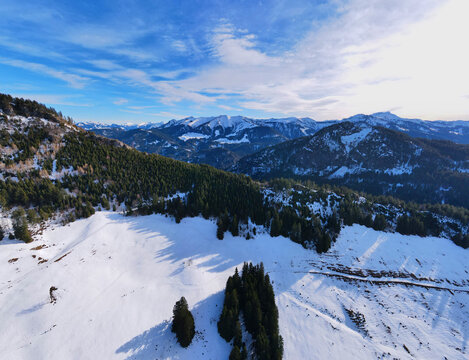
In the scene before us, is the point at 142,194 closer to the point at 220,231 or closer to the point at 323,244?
the point at 220,231

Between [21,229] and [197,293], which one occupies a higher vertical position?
[21,229]

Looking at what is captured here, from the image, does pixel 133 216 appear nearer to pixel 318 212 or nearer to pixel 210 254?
pixel 210 254

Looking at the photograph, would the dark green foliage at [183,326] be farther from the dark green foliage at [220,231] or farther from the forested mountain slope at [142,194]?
the forested mountain slope at [142,194]

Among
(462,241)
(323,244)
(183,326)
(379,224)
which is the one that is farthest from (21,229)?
(462,241)

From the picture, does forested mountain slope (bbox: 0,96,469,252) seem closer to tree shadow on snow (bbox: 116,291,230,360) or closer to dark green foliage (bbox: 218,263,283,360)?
dark green foliage (bbox: 218,263,283,360)

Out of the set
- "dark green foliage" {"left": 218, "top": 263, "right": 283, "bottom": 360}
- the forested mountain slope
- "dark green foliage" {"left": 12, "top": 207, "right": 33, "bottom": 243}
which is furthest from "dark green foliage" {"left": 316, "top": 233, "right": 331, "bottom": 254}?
"dark green foliage" {"left": 12, "top": 207, "right": 33, "bottom": 243}

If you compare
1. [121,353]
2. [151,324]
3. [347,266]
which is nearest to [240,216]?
[347,266]
